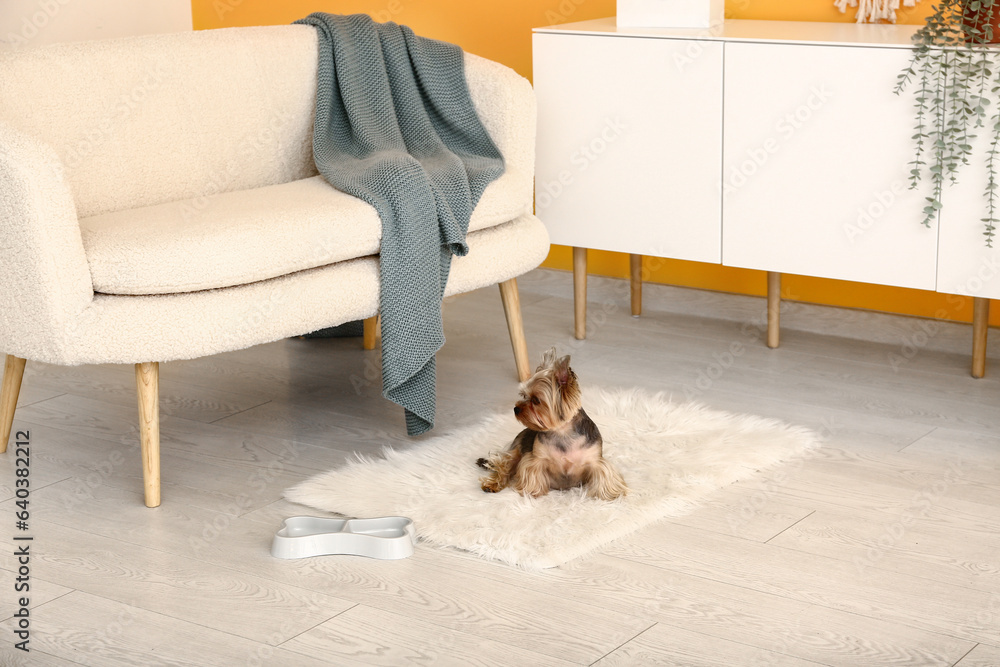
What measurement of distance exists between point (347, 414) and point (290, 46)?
0.87 meters

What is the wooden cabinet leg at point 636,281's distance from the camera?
3.23 m

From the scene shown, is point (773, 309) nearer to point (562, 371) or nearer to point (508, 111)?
point (508, 111)

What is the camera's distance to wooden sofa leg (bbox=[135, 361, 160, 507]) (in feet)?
6.85

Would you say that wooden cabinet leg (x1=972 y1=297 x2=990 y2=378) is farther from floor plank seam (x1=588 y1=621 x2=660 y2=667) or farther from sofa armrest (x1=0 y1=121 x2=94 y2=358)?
Result: sofa armrest (x1=0 y1=121 x2=94 y2=358)

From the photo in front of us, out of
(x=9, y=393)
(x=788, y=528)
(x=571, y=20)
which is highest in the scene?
(x=571, y=20)

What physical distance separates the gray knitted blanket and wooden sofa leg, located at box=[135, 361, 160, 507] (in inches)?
17.7

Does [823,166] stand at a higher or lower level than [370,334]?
higher

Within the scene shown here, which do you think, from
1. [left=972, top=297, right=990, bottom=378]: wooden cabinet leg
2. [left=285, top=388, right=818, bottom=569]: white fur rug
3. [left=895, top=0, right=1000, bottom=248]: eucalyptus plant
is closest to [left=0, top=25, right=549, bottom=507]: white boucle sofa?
[left=285, top=388, right=818, bottom=569]: white fur rug

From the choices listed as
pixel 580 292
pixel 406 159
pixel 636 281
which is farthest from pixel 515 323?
pixel 636 281
